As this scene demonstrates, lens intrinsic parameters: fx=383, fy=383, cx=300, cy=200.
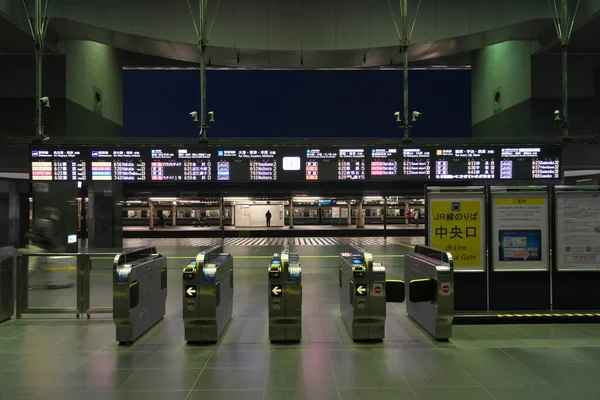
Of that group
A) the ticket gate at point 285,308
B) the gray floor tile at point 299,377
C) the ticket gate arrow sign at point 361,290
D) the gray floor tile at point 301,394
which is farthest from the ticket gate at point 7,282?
the ticket gate arrow sign at point 361,290

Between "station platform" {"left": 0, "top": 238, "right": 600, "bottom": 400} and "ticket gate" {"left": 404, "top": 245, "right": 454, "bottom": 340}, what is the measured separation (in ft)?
0.73

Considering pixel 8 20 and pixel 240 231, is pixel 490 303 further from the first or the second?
pixel 240 231

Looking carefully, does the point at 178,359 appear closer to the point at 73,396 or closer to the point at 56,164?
the point at 73,396

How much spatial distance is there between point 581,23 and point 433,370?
31.6 ft

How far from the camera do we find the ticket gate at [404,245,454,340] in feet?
17.8

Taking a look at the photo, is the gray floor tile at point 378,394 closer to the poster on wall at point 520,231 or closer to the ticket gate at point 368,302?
the ticket gate at point 368,302

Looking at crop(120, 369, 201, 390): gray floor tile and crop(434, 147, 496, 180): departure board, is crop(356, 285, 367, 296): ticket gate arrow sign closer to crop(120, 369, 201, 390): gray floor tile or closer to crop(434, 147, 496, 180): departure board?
crop(120, 369, 201, 390): gray floor tile

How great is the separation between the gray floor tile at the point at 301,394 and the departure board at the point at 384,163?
4.57 m

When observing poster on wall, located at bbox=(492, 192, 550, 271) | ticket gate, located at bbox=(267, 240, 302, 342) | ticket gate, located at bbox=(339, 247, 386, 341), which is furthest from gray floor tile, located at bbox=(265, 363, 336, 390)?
poster on wall, located at bbox=(492, 192, 550, 271)

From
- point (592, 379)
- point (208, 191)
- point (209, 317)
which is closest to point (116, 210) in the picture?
point (208, 191)

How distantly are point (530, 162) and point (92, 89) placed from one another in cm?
1258

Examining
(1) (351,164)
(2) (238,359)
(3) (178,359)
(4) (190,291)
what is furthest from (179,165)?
(2) (238,359)

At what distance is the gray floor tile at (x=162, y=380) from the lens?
13.2 ft

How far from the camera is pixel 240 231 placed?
27.6 metres
